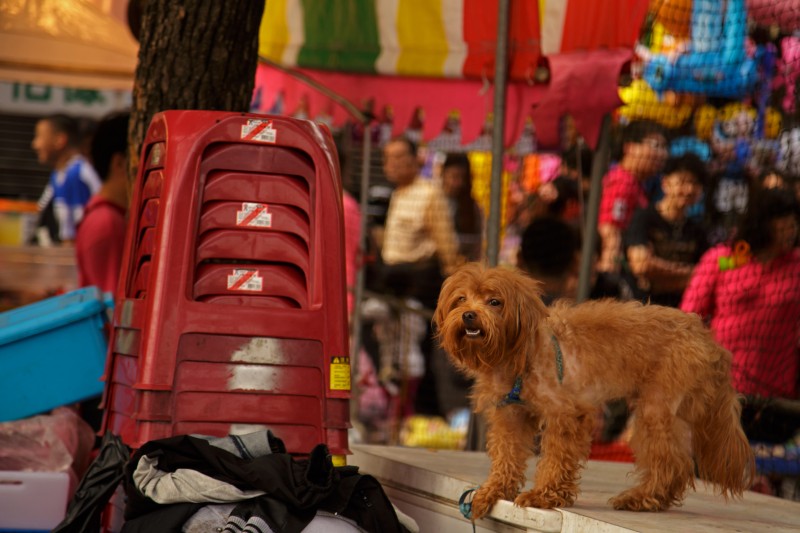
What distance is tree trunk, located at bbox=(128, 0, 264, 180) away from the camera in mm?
5441

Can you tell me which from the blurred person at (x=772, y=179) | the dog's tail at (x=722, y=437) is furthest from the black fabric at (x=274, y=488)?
the blurred person at (x=772, y=179)

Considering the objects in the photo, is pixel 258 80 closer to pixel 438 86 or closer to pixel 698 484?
pixel 438 86

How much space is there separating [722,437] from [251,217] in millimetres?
1931

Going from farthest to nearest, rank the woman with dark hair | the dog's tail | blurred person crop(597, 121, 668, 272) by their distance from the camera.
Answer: the woman with dark hair, blurred person crop(597, 121, 668, 272), the dog's tail

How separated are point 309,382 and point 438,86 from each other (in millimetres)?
3972

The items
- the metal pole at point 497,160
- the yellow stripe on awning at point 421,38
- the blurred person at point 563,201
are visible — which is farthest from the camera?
the blurred person at point 563,201

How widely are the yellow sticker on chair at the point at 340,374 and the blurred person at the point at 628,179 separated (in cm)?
446

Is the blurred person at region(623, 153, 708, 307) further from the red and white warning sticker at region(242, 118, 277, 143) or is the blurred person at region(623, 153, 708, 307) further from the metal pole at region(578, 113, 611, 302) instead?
the red and white warning sticker at region(242, 118, 277, 143)

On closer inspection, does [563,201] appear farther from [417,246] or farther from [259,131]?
[259,131]

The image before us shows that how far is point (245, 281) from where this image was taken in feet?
14.6

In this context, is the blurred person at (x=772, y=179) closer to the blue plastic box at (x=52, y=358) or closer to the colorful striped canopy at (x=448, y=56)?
the colorful striped canopy at (x=448, y=56)

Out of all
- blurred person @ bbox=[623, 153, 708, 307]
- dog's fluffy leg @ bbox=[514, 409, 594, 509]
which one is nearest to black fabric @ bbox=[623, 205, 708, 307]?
blurred person @ bbox=[623, 153, 708, 307]

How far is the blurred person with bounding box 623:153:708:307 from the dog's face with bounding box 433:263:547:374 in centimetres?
429

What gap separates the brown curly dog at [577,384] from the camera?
384 centimetres
